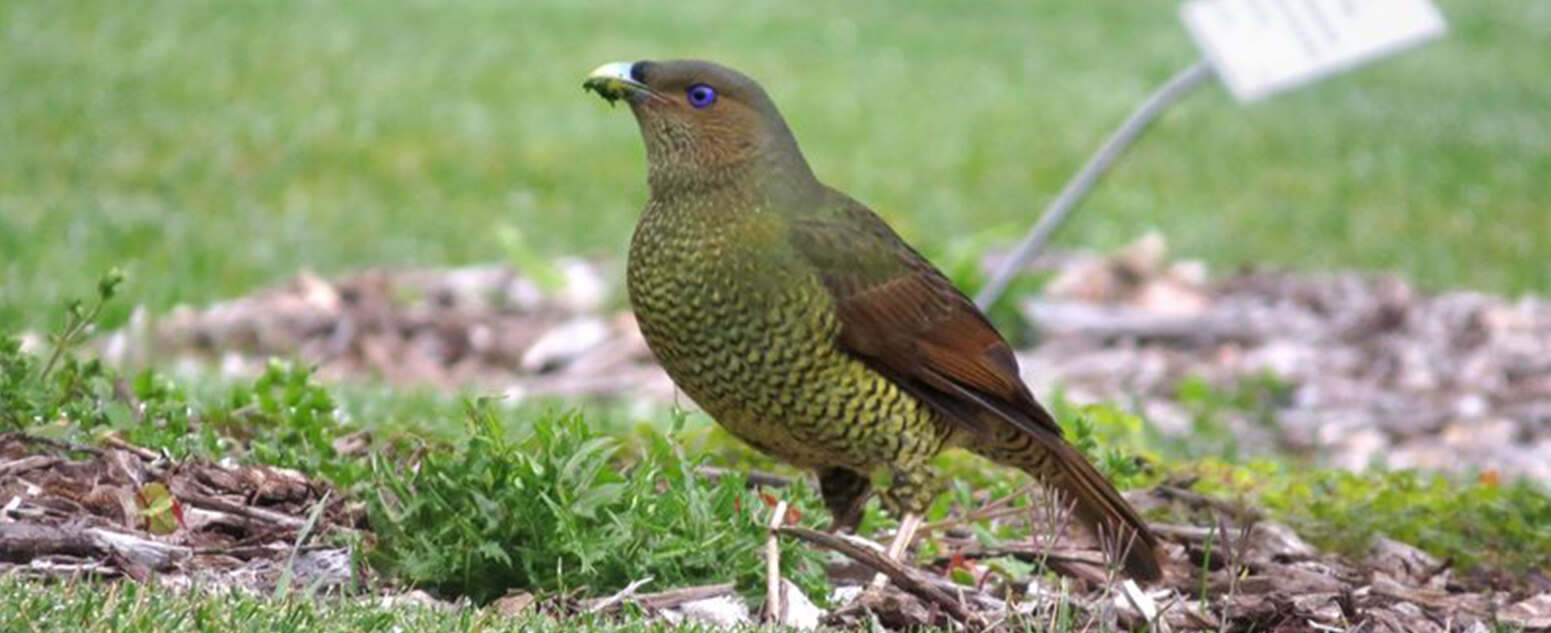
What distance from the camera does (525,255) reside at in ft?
39.2

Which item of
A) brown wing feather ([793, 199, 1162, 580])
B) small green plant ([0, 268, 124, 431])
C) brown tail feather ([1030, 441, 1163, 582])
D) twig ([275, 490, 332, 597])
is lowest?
twig ([275, 490, 332, 597])

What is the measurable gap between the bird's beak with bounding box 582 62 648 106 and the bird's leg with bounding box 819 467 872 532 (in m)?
1.03

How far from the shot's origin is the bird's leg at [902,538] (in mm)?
5523

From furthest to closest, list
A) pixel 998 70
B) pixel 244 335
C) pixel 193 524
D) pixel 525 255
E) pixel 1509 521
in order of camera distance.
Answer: pixel 998 70 < pixel 525 255 < pixel 244 335 < pixel 1509 521 < pixel 193 524

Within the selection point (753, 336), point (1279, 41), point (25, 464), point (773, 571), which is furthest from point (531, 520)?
point (1279, 41)

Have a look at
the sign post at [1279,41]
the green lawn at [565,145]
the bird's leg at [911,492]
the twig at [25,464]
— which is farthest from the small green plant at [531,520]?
the green lawn at [565,145]

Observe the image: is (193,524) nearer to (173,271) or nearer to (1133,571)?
(1133,571)

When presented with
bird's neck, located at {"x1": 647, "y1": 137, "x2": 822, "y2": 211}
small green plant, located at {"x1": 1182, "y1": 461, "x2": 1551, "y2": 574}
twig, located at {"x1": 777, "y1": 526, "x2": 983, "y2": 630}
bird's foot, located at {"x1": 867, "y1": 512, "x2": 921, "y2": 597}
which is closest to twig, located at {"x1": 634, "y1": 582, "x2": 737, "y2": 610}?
twig, located at {"x1": 777, "y1": 526, "x2": 983, "y2": 630}

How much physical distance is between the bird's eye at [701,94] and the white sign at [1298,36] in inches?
140

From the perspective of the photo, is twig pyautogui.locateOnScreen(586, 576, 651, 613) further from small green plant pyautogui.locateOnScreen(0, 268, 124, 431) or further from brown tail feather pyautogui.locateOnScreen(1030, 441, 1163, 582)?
small green plant pyautogui.locateOnScreen(0, 268, 124, 431)

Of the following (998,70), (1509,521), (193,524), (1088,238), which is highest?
(998,70)

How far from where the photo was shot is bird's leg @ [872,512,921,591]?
5.52m

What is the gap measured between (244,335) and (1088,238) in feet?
18.7

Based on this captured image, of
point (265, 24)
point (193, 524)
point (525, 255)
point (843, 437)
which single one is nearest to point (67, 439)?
point (193, 524)
